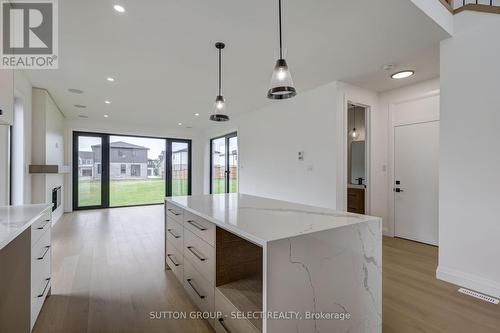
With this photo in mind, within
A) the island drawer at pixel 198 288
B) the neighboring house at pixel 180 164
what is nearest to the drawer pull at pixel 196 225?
the island drawer at pixel 198 288

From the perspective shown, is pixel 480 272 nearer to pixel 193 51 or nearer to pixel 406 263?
pixel 406 263

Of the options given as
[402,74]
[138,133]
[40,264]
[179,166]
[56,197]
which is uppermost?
[402,74]

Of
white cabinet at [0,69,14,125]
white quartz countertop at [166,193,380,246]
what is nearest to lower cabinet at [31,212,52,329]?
white cabinet at [0,69,14,125]

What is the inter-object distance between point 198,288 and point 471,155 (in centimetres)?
291

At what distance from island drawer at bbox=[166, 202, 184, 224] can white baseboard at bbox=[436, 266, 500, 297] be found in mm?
2856

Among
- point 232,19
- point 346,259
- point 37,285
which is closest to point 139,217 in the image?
point 37,285

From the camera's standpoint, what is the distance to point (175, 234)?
8.28 feet

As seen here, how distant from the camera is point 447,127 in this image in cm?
254

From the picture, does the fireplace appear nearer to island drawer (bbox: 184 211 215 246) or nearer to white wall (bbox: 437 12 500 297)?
island drawer (bbox: 184 211 215 246)

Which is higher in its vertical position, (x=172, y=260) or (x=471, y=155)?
(x=471, y=155)

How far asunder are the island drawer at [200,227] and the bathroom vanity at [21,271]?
3.53 ft

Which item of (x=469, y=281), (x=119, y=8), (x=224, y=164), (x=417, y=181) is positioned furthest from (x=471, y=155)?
(x=224, y=164)

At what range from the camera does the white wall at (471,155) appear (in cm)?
226

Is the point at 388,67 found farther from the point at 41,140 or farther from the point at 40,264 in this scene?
the point at 41,140
